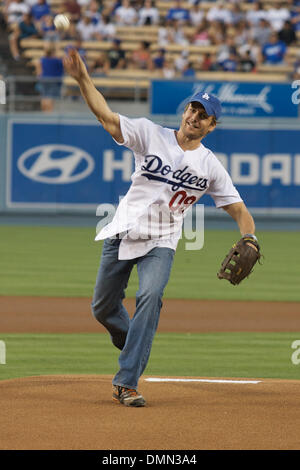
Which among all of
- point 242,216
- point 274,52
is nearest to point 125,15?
point 274,52

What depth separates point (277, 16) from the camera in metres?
27.1

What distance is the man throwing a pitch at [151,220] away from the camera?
614cm

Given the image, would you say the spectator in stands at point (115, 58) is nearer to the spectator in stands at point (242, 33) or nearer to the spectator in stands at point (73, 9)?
the spectator in stands at point (73, 9)

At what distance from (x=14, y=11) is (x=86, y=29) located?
2.14 meters

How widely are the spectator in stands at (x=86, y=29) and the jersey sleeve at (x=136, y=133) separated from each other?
19.7 meters

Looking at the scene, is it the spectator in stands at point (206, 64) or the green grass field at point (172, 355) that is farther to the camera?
the spectator in stands at point (206, 64)

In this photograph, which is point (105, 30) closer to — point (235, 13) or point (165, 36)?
point (165, 36)

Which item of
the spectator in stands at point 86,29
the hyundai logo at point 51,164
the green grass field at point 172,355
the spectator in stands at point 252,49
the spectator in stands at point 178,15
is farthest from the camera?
the spectator in stands at point 178,15

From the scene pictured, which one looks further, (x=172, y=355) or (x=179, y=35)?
(x=179, y=35)

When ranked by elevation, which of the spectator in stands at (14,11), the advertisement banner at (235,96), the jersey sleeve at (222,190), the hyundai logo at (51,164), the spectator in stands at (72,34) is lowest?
the jersey sleeve at (222,190)

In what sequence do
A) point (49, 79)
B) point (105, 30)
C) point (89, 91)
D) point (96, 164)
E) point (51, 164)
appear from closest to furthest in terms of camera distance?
point (89, 91) < point (49, 79) < point (51, 164) < point (96, 164) < point (105, 30)

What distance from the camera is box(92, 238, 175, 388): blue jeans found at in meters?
6.12

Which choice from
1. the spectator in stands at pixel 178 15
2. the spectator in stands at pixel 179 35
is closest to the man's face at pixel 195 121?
the spectator in stands at pixel 179 35

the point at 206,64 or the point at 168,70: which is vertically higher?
the point at 206,64
